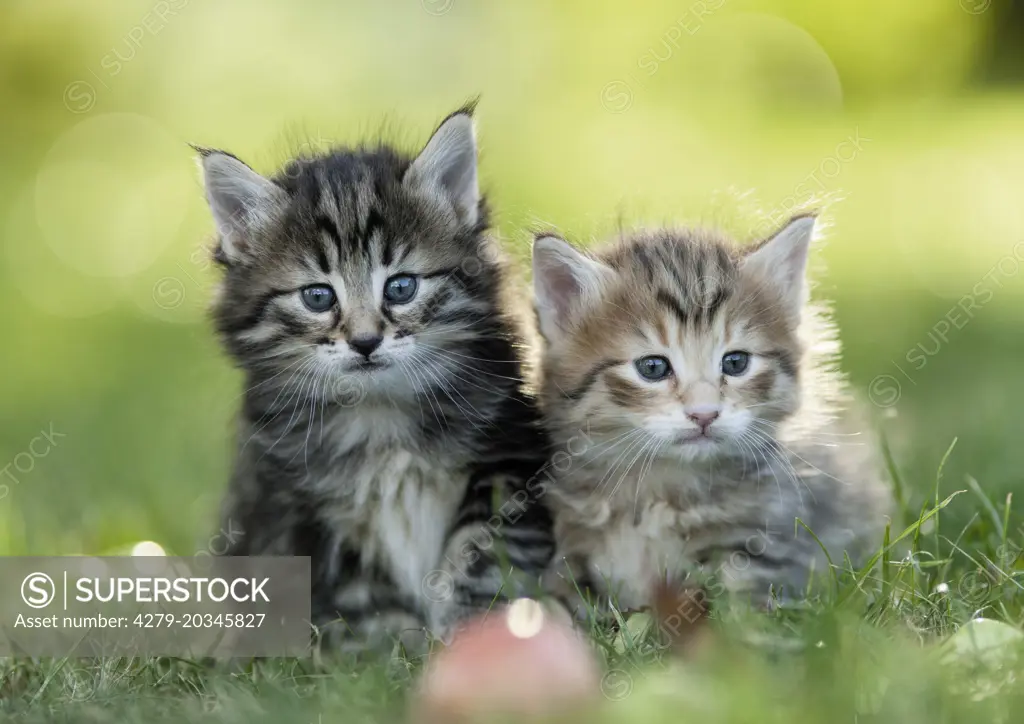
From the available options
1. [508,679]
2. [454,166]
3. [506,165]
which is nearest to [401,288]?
[454,166]

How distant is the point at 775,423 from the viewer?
2.77 metres

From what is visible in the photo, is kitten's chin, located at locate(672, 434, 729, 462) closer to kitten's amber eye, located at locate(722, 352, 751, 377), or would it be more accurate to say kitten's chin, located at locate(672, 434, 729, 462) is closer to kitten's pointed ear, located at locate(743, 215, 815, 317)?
kitten's amber eye, located at locate(722, 352, 751, 377)

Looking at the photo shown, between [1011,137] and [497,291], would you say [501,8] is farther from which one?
[497,291]

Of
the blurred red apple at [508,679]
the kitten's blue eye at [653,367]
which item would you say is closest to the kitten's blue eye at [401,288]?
the kitten's blue eye at [653,367]

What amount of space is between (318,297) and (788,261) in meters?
1.11

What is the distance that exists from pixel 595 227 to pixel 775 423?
781 mm

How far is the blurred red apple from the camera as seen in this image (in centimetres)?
189

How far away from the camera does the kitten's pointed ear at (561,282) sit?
111 inches

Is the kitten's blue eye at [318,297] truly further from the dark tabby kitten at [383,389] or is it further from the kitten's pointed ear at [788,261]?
the kitten's pointed ear at [788,261]

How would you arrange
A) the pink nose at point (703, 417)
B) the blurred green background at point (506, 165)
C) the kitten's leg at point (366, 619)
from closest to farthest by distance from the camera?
the pink nose at point (703, 417) < the kitten's leg at point (366, 619) < the blurred green background at point (506, 165)

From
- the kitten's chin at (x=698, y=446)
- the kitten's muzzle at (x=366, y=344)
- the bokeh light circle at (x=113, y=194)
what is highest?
the kitten's muzzle at (x=366, y=344)

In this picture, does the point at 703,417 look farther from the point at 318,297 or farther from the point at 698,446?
the point at 318,297

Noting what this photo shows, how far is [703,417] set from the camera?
2.61 m

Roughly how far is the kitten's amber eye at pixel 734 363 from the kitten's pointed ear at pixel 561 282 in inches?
13.4
